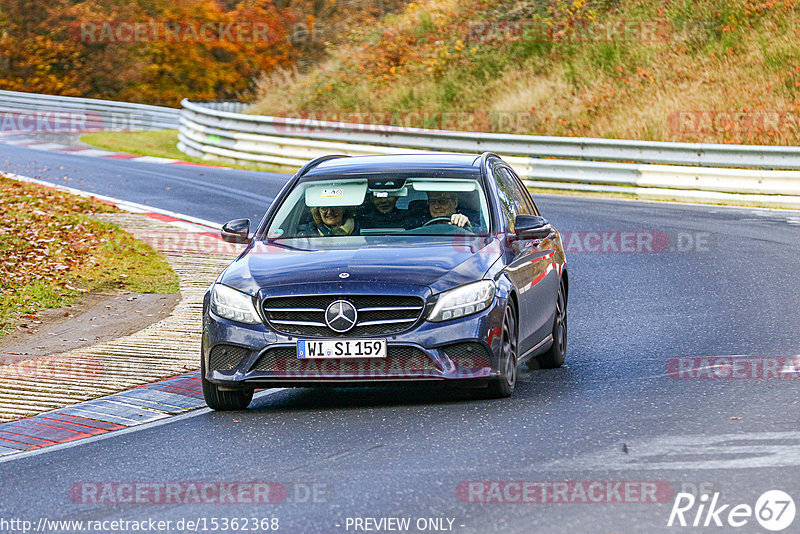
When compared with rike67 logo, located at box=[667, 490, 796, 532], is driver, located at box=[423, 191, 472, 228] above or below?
above

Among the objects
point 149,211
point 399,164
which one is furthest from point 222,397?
point 149,211

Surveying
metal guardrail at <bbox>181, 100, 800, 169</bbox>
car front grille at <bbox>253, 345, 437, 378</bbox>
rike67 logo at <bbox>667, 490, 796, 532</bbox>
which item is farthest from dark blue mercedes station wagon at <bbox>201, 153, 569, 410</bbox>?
metal guardrail at <bbox>181, 100, 800, 169</bbox>

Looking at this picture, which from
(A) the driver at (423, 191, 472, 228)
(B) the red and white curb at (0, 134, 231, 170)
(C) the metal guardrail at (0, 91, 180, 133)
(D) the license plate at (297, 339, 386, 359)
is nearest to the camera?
(D) the license plate at (297, 339, 386, 359)

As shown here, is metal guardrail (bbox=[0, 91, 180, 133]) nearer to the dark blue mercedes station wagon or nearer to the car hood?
the dark blue mercedes station wagon

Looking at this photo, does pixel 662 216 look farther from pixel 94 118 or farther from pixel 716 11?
pixel 94 118

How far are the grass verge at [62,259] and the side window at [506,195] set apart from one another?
4717mm

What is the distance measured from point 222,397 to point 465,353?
1.67m

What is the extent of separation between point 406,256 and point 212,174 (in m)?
19.2

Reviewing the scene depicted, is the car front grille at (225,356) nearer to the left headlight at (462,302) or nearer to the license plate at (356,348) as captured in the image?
the license plate at (356,348)

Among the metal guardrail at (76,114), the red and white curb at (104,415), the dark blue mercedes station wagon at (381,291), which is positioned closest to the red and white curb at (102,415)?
the red and white curb at (104,415)

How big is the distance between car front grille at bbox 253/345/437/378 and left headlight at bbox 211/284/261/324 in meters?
0.30

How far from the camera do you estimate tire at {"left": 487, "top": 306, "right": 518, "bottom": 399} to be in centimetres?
849

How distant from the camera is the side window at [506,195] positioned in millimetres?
9703

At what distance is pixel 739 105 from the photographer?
96.1 ft
